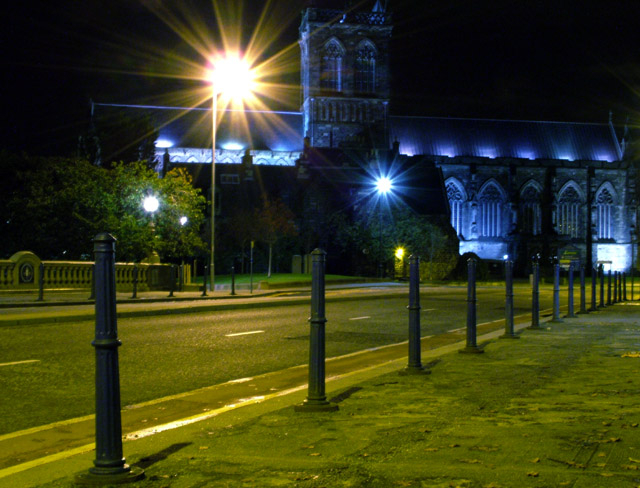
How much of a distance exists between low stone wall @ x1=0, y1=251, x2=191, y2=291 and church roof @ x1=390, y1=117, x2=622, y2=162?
183 feet

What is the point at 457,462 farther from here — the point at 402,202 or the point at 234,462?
the point at 402,202

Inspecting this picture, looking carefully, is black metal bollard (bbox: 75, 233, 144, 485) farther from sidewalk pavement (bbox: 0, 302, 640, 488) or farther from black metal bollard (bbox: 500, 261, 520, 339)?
black metal bollard (bbox: 500, 261, 520, 339)

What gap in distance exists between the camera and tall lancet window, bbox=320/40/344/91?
81312 mm

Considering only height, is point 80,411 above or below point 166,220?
below

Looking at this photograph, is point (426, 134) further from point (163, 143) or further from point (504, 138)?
point (163, 143)

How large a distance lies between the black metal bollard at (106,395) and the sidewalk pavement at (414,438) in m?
0.16

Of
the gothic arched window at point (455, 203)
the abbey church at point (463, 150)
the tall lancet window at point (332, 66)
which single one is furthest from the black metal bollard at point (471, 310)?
the gothic arched window at point (455, 203)

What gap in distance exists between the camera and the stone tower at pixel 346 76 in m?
81.1

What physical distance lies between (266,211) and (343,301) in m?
32.1

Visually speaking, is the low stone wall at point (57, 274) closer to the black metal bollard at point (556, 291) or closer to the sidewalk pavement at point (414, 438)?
the black metal bollard at point (556, 291)

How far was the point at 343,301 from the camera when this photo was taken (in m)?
27.5

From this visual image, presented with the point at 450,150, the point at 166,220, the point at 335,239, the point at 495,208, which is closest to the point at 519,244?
the point at 495,208

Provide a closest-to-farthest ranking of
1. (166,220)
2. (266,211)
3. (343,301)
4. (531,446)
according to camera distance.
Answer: (531,446) < (343,301) < (166,220) < (266,211)

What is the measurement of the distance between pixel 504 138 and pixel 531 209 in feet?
31.4
